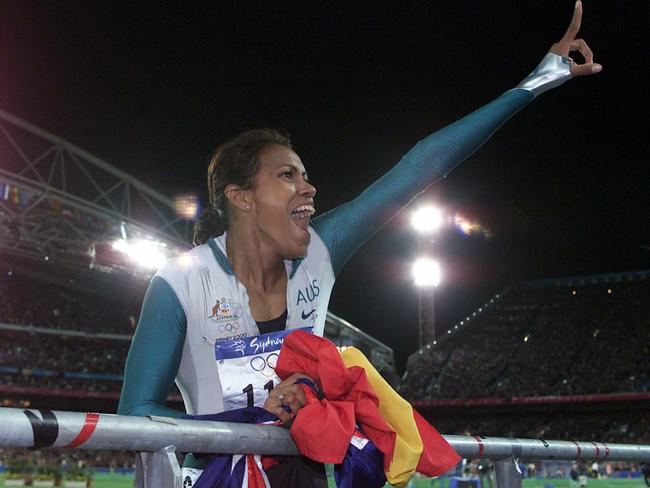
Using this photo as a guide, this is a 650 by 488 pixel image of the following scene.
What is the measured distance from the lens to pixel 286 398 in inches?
69.2

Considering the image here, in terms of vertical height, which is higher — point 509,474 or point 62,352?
point 62,352

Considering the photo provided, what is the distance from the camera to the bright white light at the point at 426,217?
39344mm

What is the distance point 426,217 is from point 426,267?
4465 millimetres

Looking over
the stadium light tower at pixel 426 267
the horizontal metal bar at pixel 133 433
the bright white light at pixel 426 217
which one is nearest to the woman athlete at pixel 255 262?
the horizontal metal bar at pixel 133 433

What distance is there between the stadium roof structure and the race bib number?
18.7 m

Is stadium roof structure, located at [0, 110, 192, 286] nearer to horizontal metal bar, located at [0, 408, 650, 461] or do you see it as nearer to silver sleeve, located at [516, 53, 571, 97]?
silver sleeve, located at [516, 53, 571, 97]

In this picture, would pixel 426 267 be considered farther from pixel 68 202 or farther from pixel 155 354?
pixel 155 354

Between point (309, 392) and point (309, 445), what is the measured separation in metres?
0.16

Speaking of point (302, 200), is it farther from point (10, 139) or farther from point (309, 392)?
point (10, 139)

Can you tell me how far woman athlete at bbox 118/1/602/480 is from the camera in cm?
201

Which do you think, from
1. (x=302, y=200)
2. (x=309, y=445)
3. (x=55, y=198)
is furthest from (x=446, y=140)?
(x=55, y=198)

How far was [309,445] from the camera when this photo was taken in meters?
1.63

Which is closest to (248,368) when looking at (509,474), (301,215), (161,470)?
(161,470)

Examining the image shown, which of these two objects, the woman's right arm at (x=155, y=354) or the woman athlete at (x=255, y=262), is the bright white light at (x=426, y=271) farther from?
the woman's right arm at (x=155, y=354)
